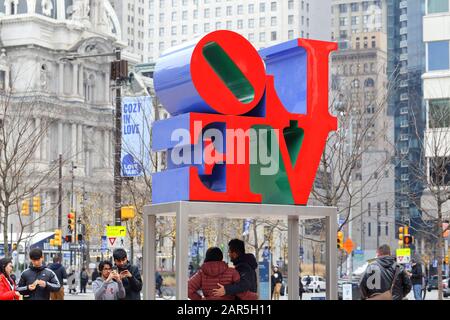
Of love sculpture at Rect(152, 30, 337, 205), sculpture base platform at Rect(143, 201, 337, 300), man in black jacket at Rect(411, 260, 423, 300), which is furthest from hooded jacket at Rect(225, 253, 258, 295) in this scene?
man in black jacket at Rect(411, 260, 423, 300)

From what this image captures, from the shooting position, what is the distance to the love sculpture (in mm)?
12711

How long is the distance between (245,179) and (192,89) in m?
1.14

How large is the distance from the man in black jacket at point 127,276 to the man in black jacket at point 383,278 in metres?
3.01

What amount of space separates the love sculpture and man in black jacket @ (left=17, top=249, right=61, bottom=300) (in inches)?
144

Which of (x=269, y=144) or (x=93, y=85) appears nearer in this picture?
(x=269, y=144)

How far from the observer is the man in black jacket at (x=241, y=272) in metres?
13.0

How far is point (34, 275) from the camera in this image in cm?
1662

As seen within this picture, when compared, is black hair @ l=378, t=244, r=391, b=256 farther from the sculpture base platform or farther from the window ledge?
the window ledge

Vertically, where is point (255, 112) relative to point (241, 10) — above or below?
below

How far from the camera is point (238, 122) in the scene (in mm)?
12789

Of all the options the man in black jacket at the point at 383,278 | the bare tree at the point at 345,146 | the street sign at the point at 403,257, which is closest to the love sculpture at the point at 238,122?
the man in black jacket at the point at 383,278
